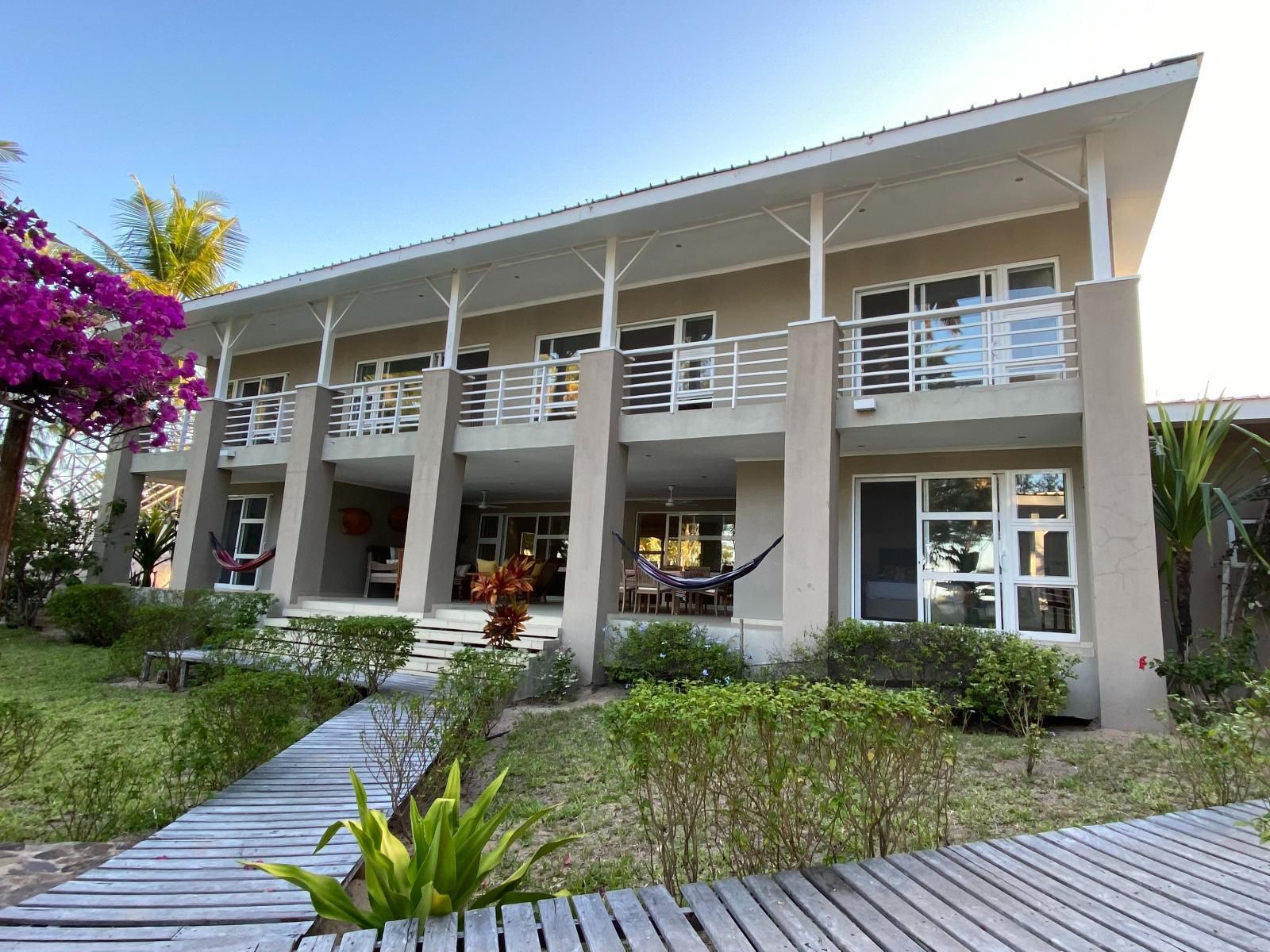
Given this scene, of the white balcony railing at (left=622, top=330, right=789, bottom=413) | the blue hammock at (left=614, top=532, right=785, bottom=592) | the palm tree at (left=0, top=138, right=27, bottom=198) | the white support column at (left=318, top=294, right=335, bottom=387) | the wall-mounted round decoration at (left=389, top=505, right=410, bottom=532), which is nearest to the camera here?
the blue hammock at (left=614, top=532, right=785, bottom=592)

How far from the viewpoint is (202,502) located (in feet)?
42.8

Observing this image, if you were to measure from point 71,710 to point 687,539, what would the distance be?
390 inches

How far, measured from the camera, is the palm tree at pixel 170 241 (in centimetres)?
1848

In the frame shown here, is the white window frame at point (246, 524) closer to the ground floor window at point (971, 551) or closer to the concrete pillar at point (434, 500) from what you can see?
the concrete pillar at point (434, 500)

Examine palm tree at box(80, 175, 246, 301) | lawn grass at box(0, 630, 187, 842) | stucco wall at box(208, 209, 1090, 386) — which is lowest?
lawn grass at box(0, 630, 187, 842)

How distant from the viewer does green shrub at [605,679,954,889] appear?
9.72 feet

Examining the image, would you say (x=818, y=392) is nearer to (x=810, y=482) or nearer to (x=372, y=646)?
(x=810, y=482)

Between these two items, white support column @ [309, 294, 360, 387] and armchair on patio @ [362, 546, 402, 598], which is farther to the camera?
armchair on patio @ [362, 546, 402, 598]

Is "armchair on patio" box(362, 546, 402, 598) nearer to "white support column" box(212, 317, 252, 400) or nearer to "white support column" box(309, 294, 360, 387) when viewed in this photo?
"white support column" box(309, 294, 360, 387)

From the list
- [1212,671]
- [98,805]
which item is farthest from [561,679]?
[1212,671]

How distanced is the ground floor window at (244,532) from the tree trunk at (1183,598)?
52.7 ft

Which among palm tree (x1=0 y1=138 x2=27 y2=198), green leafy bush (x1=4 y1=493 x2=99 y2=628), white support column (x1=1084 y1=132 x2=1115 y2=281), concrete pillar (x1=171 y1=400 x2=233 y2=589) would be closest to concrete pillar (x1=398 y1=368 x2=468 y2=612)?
concrete pillar (x1=171 y1=400 x2=233 y2=589)

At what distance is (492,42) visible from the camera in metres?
12.1

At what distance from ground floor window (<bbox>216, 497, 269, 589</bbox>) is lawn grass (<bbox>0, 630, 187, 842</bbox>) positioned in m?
3.42
